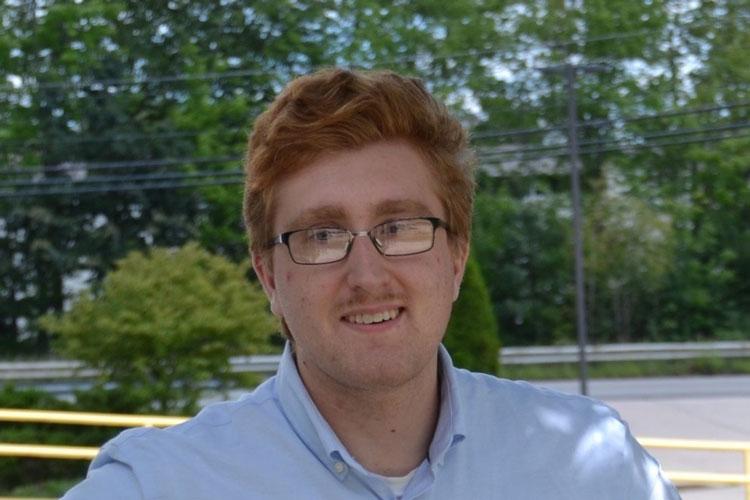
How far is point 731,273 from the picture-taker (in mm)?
31719

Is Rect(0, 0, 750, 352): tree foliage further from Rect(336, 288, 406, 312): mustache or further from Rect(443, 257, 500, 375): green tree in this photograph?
Rect(336, 288, 406, 312): mustache

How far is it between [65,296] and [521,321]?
12117 mm

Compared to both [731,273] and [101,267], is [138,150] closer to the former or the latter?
[101,267]

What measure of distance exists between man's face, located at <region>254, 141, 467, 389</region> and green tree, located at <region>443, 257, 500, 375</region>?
43.1 feet

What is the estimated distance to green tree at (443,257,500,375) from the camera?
1470cm

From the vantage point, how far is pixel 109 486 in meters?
1.32

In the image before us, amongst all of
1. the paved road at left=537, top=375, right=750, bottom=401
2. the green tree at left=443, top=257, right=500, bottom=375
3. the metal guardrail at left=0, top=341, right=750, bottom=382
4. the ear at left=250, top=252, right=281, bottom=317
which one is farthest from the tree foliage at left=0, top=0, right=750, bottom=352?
the ear at left=250, top=252, right=281, bottom=317

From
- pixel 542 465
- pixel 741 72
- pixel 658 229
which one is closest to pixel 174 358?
pixel 542 465

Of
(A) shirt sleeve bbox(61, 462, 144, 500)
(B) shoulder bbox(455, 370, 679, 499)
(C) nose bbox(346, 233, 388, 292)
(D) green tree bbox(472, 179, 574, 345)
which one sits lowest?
(D) green tree bbox(472, 179, 574, 345)

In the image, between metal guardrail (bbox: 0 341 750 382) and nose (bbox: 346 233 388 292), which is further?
metal guardrail (bbox: 0 341 750 382)

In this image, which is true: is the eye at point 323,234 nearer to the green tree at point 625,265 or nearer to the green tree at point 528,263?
the green tree at point 625,265

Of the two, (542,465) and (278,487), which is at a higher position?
(278,487)

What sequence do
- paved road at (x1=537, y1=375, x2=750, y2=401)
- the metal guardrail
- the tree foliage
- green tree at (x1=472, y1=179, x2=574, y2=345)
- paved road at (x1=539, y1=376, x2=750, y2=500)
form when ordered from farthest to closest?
green tree at (x1=472, y1=179, x2=574, y2=345), the tree foliage, the metal guardrail, paved road at (x1=537, y1=375, x2=750, y2=401), paved road at (x1=539, y1=376, x2=750, y2=500)

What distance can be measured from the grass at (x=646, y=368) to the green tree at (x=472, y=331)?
10.7 m
